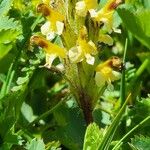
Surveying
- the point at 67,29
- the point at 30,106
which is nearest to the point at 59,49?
the point at 67,29

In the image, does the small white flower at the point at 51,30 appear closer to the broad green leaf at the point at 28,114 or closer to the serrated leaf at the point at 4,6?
the serrated leaf at the point at 4,6

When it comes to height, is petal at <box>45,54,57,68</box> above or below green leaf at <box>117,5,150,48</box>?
above

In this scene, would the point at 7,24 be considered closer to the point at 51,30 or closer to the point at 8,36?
the point at 8,36

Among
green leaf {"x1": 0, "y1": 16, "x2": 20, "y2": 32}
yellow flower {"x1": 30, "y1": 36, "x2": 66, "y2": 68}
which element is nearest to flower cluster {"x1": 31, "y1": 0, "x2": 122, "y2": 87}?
yellow flower {"x1": 30, "y1": 36, "x2": 66, "y2": 68}

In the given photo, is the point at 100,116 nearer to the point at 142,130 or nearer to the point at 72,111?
the point at 72,111

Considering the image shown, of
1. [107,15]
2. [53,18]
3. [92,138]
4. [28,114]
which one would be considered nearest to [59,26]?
[53,18]

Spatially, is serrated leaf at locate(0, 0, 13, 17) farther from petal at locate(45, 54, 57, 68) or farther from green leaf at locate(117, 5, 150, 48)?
green leaf at locate(117, 5, 150, 48)

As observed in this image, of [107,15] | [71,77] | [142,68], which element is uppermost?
[107,15]

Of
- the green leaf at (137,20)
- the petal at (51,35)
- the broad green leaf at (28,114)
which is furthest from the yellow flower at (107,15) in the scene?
the broad green leaf at (28,114)

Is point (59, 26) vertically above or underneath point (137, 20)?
above
